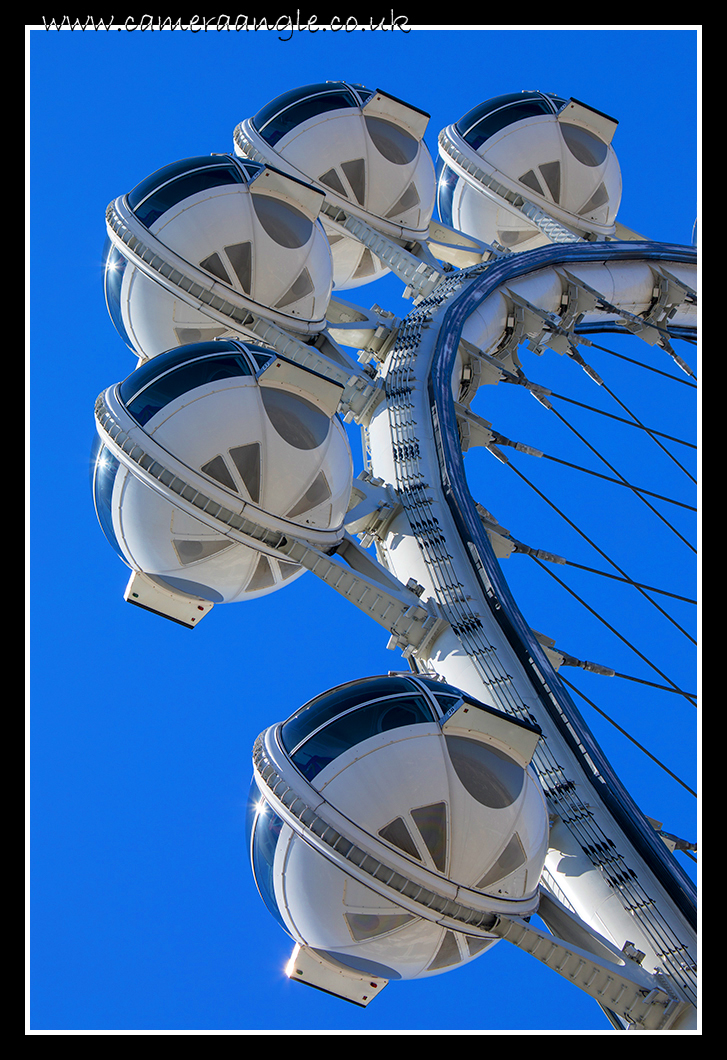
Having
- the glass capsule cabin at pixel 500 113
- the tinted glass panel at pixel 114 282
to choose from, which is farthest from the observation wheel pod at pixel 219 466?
the glass capsule cabin at pixel 500 113

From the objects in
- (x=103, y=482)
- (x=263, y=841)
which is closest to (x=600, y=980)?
(x=263, y=841)

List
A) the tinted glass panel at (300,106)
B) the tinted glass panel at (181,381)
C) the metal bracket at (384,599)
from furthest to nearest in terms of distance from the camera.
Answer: the tinted glass panel at (300,106) < the metal bracket at (384,599) < the tinted glass panel at (181,381)

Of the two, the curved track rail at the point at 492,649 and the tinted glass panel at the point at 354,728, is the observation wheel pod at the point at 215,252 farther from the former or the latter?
the tinted glass panel at the point at 354,728

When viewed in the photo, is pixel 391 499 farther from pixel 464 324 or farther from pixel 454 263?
pixel 454 263

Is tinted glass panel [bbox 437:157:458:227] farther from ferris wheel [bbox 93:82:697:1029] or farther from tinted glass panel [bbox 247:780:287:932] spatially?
tinted glass panel [bbox 247:780:287:932]

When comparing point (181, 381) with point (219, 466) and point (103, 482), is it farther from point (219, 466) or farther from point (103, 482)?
point (103, 482)

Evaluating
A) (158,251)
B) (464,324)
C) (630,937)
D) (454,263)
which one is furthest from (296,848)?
(454,263)

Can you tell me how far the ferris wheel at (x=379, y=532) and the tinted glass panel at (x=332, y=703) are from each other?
0.11 feet

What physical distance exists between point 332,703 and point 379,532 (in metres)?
5.83

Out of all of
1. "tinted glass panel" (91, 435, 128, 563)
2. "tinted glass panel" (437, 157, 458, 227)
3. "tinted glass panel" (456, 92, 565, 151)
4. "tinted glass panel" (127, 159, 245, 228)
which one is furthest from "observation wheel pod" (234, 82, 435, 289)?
"tinted glass panel" (91, 435, 128, 563)

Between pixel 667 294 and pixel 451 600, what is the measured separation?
1509 cm

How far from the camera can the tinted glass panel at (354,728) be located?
36.4ft

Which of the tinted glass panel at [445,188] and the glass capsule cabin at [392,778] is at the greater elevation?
the tinted glass panel at [445,188]

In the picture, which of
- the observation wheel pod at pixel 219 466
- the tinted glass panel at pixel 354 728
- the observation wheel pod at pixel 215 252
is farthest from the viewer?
the observation wheel pod at pixel 215 252
